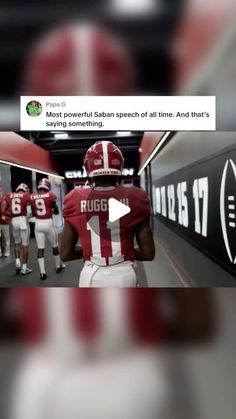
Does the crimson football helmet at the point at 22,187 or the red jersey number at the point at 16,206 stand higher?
the crimson football helmet at the point at 22,187

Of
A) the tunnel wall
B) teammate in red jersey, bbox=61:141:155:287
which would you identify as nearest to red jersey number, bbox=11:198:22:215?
teammate in red jersey, bbox=61:141:155:287

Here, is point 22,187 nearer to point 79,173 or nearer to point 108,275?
point 79,173

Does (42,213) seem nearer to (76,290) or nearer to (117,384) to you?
(76,290)

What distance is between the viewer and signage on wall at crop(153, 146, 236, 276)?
137cm

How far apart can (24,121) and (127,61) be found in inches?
16.9

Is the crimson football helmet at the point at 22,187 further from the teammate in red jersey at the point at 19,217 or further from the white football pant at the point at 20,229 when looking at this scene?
the white football pant at the point at 20,229

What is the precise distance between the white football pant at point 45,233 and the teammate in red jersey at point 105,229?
0.04 meters

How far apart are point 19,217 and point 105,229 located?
35 cm

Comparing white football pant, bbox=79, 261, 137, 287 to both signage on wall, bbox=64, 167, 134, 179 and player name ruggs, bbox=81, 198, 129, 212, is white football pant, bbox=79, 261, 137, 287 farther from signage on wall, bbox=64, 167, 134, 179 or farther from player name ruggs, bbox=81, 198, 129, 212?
signage on wall, bbox=64, 167, 134, 179

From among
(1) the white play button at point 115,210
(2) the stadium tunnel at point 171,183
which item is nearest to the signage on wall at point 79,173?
(2) the stadium tunnel at point 171,183

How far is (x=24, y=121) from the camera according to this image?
4.57ft

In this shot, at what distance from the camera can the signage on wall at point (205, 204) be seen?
1.37 m

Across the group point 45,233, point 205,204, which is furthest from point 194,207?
point 45,233
